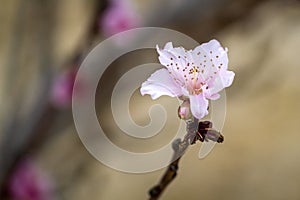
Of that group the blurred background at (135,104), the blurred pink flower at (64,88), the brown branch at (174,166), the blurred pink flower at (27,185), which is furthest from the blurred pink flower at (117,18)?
the brown branch at (174,166)

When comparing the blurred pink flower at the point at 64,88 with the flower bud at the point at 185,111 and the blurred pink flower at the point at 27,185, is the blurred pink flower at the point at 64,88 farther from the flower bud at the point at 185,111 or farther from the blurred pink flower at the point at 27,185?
the flower bud at the point at 185,111

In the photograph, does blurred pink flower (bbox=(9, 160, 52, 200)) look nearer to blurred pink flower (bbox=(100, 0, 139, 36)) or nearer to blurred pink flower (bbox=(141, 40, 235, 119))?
blurred pink flower (bbox=(100, 0, 139, 36))

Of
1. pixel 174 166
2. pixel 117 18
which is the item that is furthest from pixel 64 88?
pixel 174 166

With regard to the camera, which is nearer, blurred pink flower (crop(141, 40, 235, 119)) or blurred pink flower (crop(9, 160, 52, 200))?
blurred pink flower (crop(141, 40, 235, 119))

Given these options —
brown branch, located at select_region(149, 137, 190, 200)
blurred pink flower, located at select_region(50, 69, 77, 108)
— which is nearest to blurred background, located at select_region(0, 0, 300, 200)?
blurred pink flower, located at select_region(50, 69, 77, 108)

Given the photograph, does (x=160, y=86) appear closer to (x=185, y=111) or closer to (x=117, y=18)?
(x=185, y=111)

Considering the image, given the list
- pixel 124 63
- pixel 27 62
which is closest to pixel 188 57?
pixel 124 63

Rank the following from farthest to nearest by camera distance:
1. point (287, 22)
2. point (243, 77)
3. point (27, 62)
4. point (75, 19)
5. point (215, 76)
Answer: point (75, 19)
point (287, 22)
point (243, 77)
point (27, 62)
point (215, 76)

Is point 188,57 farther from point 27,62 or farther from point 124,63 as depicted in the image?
point 27,62
